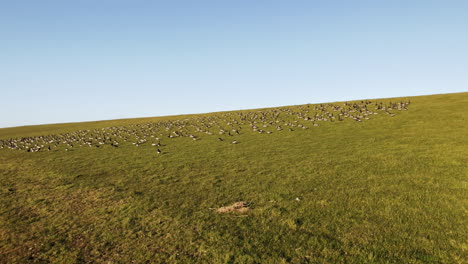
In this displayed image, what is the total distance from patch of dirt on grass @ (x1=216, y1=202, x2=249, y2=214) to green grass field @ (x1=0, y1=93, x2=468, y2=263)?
186mm

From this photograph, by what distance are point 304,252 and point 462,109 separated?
3892 centimetres

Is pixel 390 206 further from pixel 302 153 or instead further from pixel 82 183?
pixel 82 183

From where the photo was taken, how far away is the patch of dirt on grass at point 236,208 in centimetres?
1123

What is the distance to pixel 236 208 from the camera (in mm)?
11523

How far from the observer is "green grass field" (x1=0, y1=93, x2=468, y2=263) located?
8047mm

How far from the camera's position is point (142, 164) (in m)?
22.9

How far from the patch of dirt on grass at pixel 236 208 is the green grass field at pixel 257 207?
0.61 ft

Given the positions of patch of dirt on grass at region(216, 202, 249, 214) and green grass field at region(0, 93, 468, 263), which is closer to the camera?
green grass field at region(0, 93, 468, 263)

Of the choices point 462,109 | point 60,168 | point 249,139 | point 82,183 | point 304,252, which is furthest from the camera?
point 462,109

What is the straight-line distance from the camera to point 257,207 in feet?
37.5

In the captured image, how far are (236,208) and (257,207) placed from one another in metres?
0.89

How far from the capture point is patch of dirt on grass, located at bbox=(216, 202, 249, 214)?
11.2 m

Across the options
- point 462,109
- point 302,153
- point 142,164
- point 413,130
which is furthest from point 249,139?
point 462,109

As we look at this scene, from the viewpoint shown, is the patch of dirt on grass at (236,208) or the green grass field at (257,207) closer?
the green grass field at (257,207)
